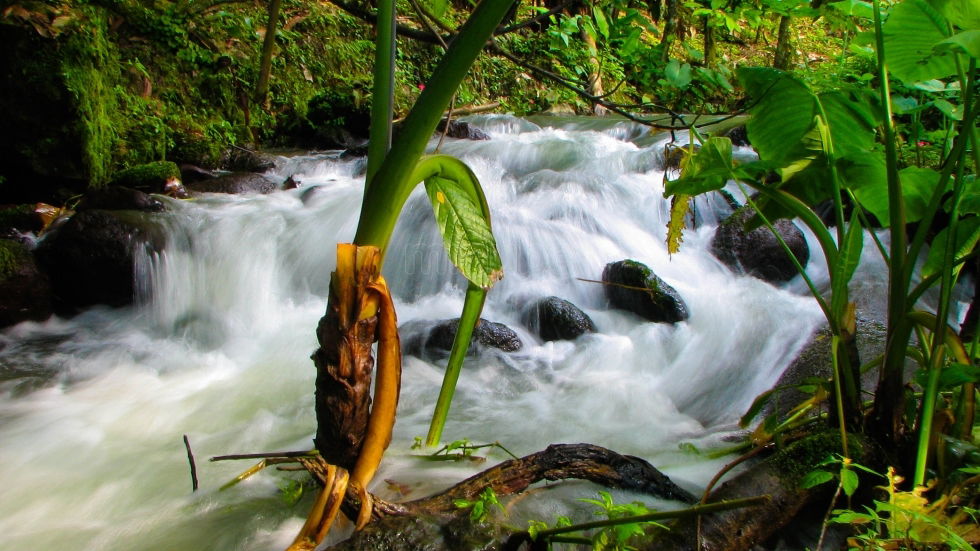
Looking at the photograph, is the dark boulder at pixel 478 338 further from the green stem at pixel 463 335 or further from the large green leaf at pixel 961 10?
the large green leaf at pixel 961 10

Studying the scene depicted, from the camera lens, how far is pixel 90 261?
406cm

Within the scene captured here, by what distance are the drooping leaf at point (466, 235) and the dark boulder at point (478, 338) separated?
237 centimetres

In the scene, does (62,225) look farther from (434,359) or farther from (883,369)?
(883,369)

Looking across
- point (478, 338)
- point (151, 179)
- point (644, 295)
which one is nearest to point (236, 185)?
point (151, 179)

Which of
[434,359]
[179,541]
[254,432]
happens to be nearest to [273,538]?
[179,541]

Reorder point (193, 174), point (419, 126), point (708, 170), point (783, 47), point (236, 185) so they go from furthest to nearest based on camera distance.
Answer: point (783, 47), point (193, 174), point (236, 185), point (708, 170), point (419, 126)

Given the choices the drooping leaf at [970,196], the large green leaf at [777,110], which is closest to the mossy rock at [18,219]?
the large green leaf at [777,110]

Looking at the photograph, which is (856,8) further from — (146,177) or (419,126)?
(146,177)

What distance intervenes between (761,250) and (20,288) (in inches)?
199

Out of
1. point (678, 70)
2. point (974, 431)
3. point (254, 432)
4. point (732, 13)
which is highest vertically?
point (732, 13)

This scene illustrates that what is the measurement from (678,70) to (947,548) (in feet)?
4.00

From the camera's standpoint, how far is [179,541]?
156 centimetres

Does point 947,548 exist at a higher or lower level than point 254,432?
higher

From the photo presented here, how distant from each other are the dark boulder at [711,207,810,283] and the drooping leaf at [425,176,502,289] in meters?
3.55
